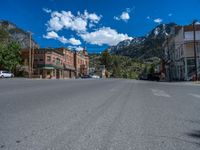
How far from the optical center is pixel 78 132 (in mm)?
5660

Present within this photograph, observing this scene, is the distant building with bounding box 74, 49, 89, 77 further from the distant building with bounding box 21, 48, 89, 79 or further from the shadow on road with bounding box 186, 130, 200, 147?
the shadow on road with bounding box 186, 130, 200, 147

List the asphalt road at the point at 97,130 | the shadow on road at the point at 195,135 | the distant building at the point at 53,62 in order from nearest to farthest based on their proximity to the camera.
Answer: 1. the asphalt road at the point at 97,130
2. the shadow on road at the point at 195,135
3. the distant building at the point at 53,62

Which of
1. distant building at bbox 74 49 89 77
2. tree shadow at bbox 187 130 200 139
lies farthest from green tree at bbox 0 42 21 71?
tree shadow at bbox 187 130 200 139

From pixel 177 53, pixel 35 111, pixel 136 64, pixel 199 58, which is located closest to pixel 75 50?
pixel 177 53

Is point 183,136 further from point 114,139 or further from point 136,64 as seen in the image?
point 136,64

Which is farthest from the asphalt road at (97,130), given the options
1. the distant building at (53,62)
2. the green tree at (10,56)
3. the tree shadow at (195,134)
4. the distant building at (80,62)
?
the distant building at (80,62)

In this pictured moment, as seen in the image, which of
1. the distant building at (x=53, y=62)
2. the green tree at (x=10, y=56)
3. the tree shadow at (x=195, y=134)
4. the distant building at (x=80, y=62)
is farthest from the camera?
the distant building at (x=80, y=62)

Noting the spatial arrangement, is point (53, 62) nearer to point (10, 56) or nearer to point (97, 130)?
point (10, 56)

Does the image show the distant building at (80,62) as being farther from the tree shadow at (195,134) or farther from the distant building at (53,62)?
the tree shadow at (195,134)

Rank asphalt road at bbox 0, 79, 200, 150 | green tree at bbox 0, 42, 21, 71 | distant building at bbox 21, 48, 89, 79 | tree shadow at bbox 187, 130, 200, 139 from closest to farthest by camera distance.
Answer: asphalt road at bbox 0, 79, 200, 150 < tree shadow at bbox 187, 130, 200, 139 < green tree at bbox 0, 42, 21, 71 < distant building at bbox 21, 48, 89, 79

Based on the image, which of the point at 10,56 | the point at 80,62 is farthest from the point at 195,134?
the point at 80,62

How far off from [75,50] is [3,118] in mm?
86264

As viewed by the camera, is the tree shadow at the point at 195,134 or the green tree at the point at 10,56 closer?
the tree shadow at the point at 195,134

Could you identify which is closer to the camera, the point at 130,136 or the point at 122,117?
the point at 130,136
